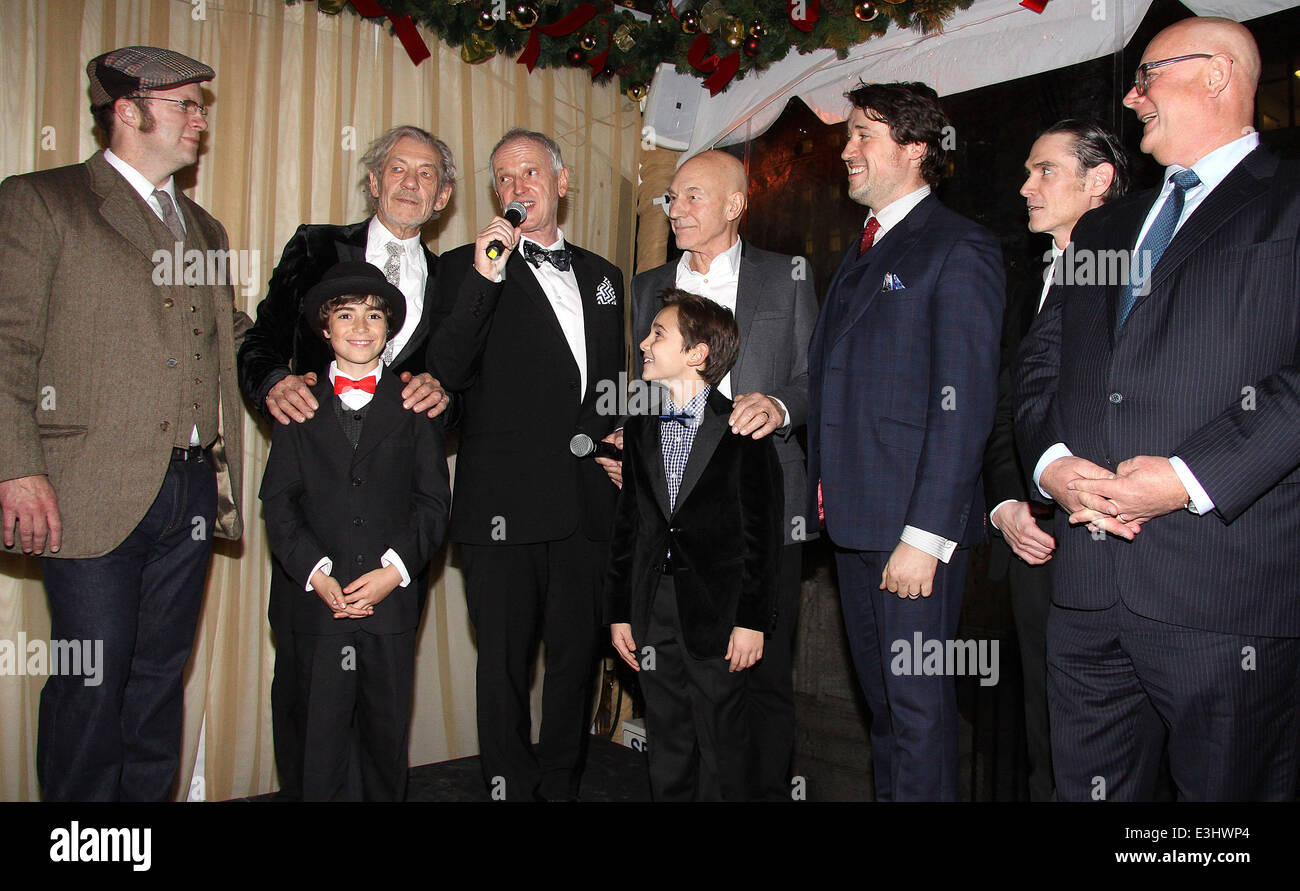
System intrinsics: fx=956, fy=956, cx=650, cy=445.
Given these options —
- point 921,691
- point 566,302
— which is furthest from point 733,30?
point 921,691

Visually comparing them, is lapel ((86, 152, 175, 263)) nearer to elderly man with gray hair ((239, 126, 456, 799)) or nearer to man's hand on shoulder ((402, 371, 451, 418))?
elderly man with gray hair ((239, 126, 456, 799))

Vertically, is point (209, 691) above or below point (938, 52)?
below

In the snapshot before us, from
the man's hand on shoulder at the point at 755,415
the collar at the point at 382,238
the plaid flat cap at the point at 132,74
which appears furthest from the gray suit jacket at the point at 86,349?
the man's hand on shoulder at the point at 755,415

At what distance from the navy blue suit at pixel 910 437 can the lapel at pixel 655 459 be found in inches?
15.4

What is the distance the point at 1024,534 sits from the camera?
2295mm

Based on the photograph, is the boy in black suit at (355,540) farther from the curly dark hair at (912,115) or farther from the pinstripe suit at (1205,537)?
the pinstripe suit at (1205,537)

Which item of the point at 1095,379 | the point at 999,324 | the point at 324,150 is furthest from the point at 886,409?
the point at 324,150

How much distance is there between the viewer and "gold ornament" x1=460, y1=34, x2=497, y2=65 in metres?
3.79

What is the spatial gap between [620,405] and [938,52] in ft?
5.60

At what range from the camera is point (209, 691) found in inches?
138

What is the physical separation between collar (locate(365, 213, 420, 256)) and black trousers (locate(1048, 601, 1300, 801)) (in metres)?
2.15

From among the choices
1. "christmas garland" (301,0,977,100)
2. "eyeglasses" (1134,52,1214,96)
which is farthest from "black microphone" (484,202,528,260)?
"eyeglasses" (1134,52,1214,96)

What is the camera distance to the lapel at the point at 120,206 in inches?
95.4
